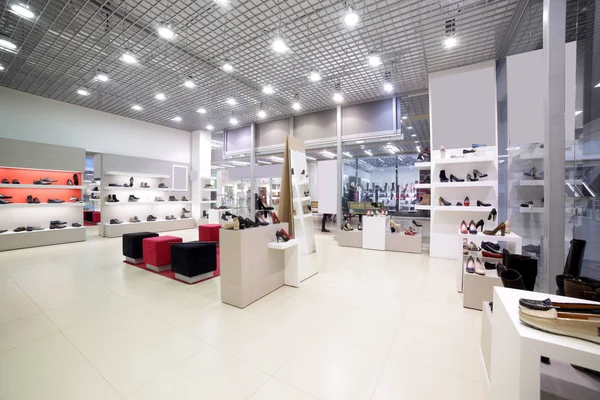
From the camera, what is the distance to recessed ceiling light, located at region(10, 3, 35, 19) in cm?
360

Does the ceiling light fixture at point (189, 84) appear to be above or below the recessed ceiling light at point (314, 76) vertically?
above

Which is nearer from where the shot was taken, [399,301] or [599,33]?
[599,33]

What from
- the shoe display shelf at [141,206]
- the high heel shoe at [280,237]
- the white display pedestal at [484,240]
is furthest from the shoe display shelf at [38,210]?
the white display pedestal at [484,240]

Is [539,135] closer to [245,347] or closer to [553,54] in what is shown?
[553,54]

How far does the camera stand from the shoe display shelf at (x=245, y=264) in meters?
2.84

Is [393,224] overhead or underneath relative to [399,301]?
overhead

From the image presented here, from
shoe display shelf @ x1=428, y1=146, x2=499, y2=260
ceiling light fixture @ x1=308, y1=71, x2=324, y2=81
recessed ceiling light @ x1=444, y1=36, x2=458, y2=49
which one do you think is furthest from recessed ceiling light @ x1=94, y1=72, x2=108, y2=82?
shoe display shelf @ x1=428, y1=146, x2=499, y2=260

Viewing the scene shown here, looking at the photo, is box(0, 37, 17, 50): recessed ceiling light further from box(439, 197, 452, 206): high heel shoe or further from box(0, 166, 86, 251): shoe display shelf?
box(439, 197, 452, 206): high heel shoe

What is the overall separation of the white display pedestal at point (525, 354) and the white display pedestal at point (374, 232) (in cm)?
480

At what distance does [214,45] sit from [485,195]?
6208 mm

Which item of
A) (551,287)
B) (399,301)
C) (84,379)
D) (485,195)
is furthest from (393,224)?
(84,379)

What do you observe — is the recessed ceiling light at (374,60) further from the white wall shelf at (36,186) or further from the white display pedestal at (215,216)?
the white wall shelf at (36,186)

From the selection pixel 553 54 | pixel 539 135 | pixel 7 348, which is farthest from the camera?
pixel 539 135

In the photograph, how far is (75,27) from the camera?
4.18 meters
